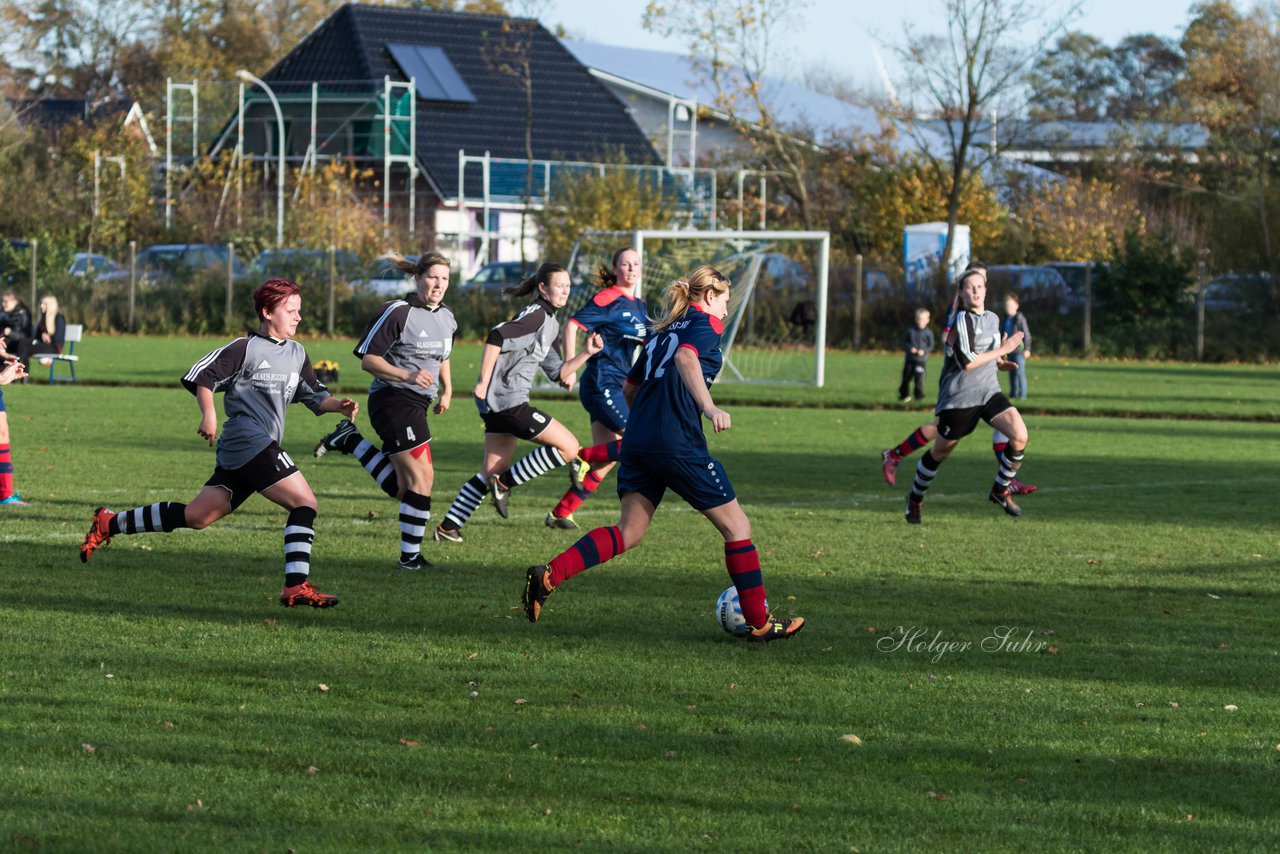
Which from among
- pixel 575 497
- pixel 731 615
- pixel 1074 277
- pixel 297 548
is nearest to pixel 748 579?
pixel 731 615

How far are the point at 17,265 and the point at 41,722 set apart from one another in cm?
3893

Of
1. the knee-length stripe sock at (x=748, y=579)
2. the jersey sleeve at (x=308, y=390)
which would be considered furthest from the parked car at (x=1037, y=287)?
the knee-length stripe sock at (x=748, y=579)

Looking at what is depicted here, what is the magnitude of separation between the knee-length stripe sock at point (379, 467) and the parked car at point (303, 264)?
105 feet

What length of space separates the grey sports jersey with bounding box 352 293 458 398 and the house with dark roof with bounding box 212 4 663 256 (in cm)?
4532

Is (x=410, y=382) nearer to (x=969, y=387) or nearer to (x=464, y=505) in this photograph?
(x=464, y=505)

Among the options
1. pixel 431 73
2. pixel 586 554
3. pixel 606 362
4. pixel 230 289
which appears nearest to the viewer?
pixel 586 554

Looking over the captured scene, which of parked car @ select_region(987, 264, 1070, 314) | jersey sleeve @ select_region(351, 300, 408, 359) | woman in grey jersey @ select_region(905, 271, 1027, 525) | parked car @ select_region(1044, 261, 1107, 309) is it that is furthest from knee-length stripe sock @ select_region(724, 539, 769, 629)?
parked car @ select_region(1044, 261, 1107, 309)

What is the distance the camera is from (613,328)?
11.8 m

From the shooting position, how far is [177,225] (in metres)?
51.5

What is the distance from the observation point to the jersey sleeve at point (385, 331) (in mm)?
9883

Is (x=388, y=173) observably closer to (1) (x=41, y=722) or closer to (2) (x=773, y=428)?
(2) (x=773, y=428)

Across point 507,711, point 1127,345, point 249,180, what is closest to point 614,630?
point 507,711

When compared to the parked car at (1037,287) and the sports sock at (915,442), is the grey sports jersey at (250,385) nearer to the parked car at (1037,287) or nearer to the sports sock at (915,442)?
the sports sock at (915,442)

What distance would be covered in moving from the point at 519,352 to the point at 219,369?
3.04m
